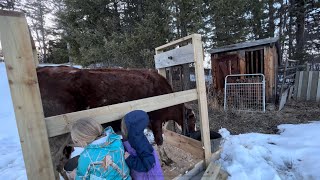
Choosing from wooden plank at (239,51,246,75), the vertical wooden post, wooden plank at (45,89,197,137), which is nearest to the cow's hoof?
the vertical wooden post

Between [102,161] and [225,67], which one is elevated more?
[225,67]

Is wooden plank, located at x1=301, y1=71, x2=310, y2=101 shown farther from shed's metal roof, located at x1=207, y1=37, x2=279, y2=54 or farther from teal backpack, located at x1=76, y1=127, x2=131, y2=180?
teal backpack, located at x1=76, y1=127, x2=131, y2=180

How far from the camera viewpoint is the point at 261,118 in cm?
529

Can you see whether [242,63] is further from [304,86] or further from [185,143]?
[185,143]

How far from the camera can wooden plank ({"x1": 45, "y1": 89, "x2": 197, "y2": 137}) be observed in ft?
4.67

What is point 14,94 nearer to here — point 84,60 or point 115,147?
point 115,147

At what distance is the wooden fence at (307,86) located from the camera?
22.4 feet

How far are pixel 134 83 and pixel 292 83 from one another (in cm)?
785

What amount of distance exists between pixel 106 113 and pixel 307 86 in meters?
7.97

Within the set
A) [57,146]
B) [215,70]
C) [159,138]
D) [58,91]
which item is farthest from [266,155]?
[215,70]

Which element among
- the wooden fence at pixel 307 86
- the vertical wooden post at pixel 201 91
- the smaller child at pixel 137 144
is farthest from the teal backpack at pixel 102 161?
the wooden fence at pixel 307 86

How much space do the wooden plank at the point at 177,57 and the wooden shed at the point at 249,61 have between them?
13.8ft

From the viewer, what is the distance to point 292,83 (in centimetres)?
794

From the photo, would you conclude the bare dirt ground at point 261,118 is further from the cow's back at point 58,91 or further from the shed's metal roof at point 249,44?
the cow's back at point 58,91
